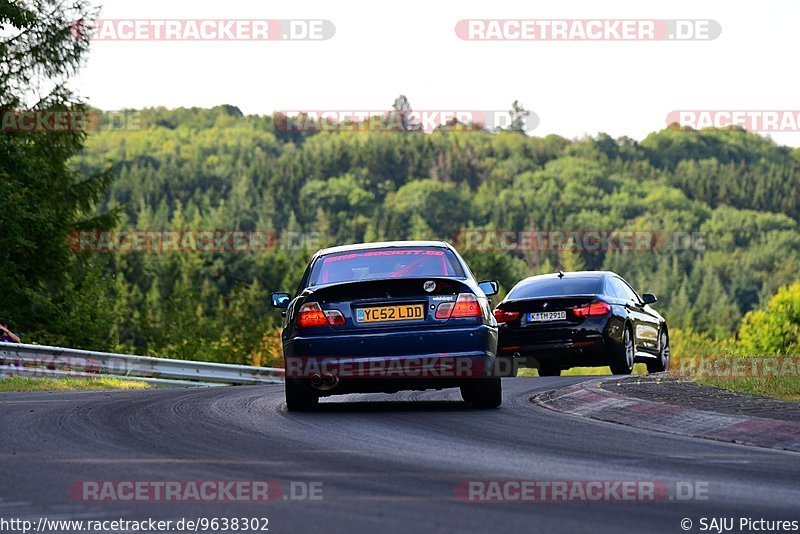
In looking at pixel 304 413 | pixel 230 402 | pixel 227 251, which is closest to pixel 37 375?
pixel 230 402

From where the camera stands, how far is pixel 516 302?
18.2m

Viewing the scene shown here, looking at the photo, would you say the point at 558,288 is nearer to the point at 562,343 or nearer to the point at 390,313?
the point at 562,343

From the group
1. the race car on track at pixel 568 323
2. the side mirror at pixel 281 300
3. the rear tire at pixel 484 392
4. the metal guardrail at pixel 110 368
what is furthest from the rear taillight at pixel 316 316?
the metal guardrail at pixel 110 368

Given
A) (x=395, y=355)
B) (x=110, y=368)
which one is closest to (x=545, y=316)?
(x=395, y=355)

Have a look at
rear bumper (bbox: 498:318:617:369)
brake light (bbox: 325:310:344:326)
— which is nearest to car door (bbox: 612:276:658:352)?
rear bumper (bbox: 498:318:617:369)

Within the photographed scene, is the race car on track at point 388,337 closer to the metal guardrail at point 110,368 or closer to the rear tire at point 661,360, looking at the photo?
the metal guardrail at point 110,368

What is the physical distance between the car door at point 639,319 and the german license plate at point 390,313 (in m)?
8.19

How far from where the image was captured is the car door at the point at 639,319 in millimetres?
19234

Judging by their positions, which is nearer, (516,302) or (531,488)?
(531,488)

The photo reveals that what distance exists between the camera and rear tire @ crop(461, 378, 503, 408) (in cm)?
1176

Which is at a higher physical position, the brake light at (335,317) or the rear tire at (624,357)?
the brake light at (335,317)

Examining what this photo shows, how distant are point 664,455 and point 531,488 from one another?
1799 millimetres

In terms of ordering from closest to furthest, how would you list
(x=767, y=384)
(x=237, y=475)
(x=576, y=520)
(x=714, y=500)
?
(x=576, y=520), (x=714, y=500), (x=237, y=475), (x=767, y=384)

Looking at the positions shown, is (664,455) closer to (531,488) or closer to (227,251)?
(531,488)
